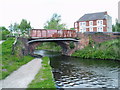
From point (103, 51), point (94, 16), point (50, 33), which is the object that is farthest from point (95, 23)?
point (50, 33)

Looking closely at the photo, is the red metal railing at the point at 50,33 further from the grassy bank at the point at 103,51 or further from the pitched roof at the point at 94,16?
the pitched roof at the point at 94,16

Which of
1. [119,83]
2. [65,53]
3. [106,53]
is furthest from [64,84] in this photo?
[65,53]

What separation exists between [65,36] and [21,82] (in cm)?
2887

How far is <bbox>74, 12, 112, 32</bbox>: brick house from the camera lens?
54.6 m

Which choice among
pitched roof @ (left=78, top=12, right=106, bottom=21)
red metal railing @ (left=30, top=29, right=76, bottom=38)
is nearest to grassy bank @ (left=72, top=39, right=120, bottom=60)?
red metal railing @ (left=30, top=29, right=76, bottom=38)

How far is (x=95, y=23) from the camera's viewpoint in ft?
184

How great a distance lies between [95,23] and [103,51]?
2364 centimetres

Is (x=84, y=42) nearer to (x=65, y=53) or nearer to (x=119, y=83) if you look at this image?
(x=65, y=53)

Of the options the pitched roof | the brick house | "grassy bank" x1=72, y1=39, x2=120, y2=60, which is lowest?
"grassy bank" x1=72, y1=39, x2=120, y2=60

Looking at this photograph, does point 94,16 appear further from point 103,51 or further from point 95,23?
point 103,51

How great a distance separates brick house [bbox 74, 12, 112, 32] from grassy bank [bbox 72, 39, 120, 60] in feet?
58.6

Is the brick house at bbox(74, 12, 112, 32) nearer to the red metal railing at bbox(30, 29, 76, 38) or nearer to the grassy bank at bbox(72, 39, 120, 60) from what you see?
the red metal railing at bbox(30, 29, 76, 38)

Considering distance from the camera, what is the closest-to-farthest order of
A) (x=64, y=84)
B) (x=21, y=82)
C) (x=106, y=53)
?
1. (x=21, y=82)
2. (x=64, y=84)
3. (x=106, y=53)

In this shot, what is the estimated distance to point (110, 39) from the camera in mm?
38906
